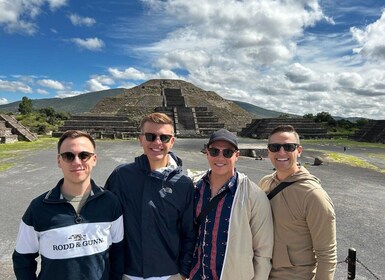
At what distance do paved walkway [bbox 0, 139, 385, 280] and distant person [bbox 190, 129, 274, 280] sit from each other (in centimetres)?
165

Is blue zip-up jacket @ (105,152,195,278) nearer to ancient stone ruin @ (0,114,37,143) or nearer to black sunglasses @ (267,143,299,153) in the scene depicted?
black sunglasses @ (267,143,299,153)

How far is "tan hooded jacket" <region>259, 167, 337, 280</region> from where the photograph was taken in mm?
2408

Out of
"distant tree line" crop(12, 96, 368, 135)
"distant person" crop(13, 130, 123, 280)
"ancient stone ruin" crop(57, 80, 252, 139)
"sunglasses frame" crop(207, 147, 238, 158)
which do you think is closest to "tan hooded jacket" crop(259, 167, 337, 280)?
"sunglasses frame" crop(207, 147, 238, 158)

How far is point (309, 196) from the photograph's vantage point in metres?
2.44

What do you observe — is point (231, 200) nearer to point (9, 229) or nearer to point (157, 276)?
point (157, 276)

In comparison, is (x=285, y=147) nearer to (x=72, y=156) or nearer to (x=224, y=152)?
(x=224, y=152)

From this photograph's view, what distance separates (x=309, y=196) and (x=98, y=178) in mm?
9039

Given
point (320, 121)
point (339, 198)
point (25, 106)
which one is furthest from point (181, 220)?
point (25, 106)

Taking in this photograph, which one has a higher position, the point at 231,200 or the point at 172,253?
the point at 231,200

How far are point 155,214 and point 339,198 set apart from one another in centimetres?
783

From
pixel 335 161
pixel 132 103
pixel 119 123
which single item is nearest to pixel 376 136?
pixel 335 161

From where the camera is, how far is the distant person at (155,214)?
247 centimetres

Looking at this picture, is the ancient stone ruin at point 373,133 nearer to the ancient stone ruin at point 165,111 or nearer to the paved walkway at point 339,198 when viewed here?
the ancient stone ruin at point 165,111

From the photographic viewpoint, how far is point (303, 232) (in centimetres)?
251
